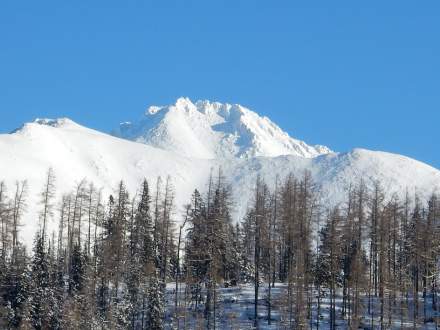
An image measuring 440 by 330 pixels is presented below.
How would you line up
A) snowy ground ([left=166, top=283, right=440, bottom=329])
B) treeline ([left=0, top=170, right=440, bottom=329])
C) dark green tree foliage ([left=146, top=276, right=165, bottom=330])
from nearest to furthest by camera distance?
dark green tree foliage ([left=146, top=276, right=165, bottom=330]), treeline ([left=0, top=170, right=440, bottom=329]), snowy ground ([left=166, top=283, right=440, bottom=329])

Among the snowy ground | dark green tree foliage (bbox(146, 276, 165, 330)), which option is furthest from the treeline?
the snowy ground

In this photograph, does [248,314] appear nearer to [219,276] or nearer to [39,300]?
[219,276]

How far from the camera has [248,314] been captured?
8381 cm

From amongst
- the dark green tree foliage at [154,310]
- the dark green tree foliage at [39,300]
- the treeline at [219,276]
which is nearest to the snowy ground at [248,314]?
the treeline at [219,276]

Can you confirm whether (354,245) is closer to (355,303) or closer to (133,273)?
(355,303)

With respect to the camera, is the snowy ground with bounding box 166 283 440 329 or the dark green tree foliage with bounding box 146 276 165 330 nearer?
the dark green tree foliage with bounding box 146 276 165 330

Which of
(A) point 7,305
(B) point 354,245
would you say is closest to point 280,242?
(B) point 354,245

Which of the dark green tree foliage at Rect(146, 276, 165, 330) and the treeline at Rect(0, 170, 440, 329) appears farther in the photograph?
the treeline at Rect(0, 170, 440, 329)

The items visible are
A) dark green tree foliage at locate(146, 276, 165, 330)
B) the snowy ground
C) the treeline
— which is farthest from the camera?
the snowy ground

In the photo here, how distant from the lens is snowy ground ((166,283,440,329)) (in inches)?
3140

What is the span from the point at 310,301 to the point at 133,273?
677 inches

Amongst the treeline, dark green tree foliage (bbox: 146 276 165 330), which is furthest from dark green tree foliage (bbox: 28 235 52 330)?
dark green tree foliage (bbox: 146 276 165 330)

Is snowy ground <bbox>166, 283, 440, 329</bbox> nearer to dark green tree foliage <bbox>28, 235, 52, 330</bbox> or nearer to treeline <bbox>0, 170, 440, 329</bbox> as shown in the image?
treeline <bbox>0, 170, 440, 329</bbox>

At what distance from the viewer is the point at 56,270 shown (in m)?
90.4
